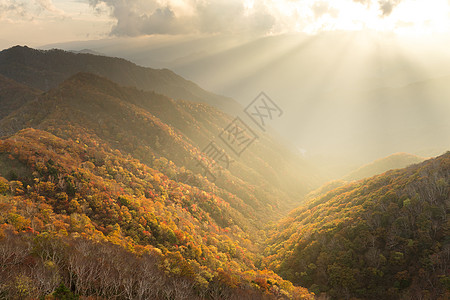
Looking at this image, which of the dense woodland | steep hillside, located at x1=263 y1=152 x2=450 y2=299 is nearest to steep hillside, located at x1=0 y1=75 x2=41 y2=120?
the dense woodland

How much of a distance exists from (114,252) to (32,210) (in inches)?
872

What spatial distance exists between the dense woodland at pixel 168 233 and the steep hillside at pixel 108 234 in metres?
0.29

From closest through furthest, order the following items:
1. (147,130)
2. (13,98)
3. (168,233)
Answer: (168,233), (147,130), (13,98)

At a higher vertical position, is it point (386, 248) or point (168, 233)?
point (386, 248)

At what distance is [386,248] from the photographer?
185ft

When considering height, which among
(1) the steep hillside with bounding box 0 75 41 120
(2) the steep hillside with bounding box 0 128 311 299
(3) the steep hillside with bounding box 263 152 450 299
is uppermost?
(3) the steep hillside with bounding box 263 152 450 299

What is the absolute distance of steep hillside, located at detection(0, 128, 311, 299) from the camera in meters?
32.6

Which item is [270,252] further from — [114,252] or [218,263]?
[114,252]

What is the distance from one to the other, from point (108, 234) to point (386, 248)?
66.2m

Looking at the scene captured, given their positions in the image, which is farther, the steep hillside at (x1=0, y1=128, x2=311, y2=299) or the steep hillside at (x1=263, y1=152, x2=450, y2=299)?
the steep hillside at (x1=263, y1=152, x2=450, y2=299)

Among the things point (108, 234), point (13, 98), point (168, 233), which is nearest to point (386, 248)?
point (168, 233)

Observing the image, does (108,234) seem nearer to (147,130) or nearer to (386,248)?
(386,248)

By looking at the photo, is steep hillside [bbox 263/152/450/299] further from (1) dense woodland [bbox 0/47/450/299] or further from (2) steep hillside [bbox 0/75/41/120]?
(2) steep hillside [bbox 0/75/41/120]

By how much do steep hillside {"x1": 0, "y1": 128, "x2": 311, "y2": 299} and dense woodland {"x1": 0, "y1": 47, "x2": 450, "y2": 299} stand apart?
0.29 meters
